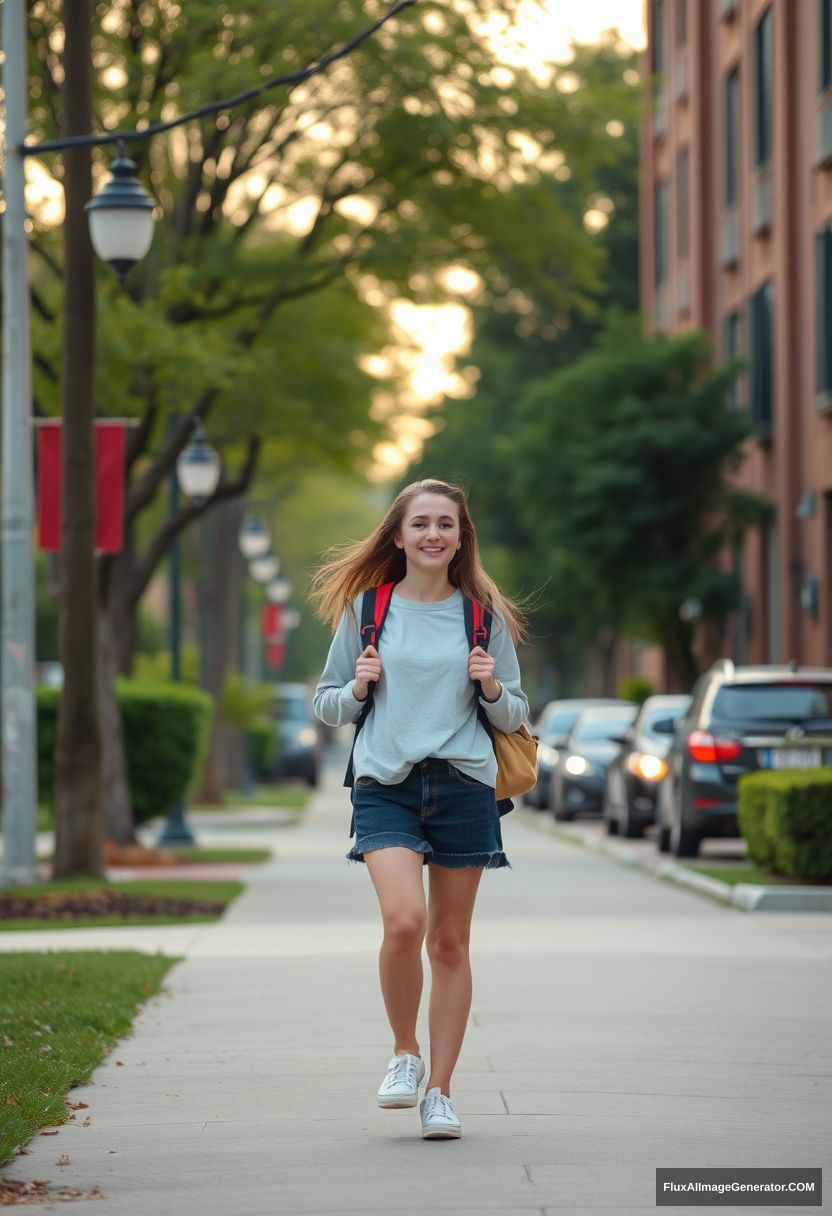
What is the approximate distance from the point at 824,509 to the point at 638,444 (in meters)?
4.12

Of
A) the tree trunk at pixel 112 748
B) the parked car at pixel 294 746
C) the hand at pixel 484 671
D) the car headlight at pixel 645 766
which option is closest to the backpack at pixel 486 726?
the hand at pixel 484 671

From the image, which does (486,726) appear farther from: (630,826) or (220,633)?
(220,633)

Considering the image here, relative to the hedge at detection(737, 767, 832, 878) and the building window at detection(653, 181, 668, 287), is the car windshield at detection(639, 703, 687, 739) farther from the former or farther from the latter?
the building window at detection(653, 181, 668, 287)

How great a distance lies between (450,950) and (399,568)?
3.97 ft

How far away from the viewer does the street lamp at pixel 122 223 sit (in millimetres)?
15031

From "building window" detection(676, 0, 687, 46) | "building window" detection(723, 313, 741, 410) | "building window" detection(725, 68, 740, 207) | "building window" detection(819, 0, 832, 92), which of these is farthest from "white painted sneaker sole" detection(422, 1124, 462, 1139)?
"building window" detection(676, 0, 687, 46)

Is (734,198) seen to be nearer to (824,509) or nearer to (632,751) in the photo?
(824,509)

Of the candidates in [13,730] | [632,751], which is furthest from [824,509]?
[13,730]

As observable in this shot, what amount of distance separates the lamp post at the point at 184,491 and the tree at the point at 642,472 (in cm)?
775

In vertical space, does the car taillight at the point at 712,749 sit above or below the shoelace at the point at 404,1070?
above

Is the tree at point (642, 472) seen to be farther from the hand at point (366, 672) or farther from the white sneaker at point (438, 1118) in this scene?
the white sneaker at point (438, 1118)

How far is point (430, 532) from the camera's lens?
6.97 meters

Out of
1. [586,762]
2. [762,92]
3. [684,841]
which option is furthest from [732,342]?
[684,841]

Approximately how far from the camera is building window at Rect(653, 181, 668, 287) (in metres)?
46.7
